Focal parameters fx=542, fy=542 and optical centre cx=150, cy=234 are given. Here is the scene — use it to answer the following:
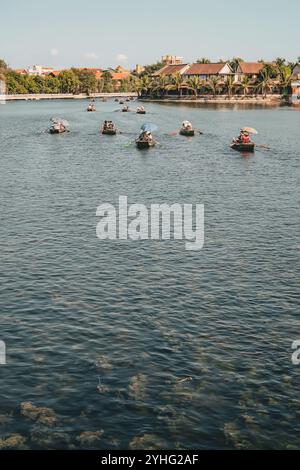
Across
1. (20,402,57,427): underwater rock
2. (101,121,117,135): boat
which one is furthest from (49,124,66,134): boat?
(20,402,57,427): underwater rock

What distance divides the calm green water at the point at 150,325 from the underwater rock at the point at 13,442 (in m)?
0.12

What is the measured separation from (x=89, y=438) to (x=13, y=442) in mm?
2825

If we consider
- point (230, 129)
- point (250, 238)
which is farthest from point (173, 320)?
point (230, 129)

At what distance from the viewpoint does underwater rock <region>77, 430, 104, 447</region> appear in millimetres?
20312

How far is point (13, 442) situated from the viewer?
20.3m

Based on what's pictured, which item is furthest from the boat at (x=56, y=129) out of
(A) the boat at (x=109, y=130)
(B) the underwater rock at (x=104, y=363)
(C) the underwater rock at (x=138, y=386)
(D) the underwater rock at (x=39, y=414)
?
(D) the underwater rock at (x=39, y=414)

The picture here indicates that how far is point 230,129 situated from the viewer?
431 ft

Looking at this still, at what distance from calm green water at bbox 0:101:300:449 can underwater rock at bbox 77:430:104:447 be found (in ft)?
0.17

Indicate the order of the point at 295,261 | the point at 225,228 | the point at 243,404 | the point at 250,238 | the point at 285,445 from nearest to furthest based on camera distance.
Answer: the point at 285,445 < the point at 243,404 < the point at 295,261 < the point at 250,238 < the point at 225,228

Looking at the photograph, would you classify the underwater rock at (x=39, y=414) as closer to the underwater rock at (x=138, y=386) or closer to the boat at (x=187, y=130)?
the underwater rock at (x=138, y=386)

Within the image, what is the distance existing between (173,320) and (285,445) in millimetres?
10976

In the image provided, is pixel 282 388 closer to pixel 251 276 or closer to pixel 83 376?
pixel 83 376

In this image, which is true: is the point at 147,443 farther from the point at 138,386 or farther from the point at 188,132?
the point at 188,132

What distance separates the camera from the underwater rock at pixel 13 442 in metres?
20.1
